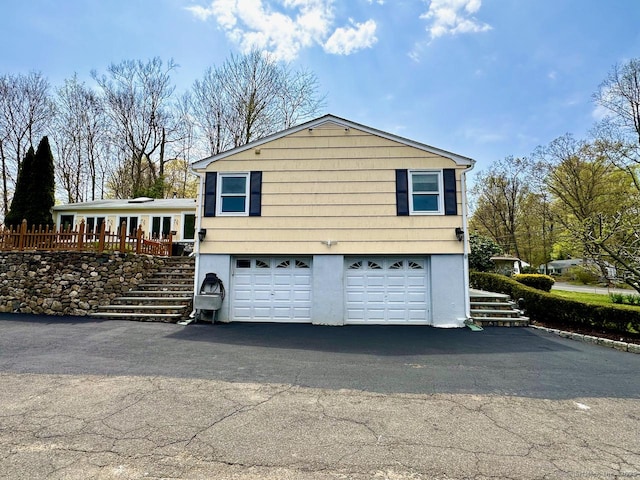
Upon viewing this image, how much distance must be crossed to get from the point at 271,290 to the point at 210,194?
3.24 m

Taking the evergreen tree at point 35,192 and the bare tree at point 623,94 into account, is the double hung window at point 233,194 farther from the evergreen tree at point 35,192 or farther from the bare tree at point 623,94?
the bare tree at point 623,94

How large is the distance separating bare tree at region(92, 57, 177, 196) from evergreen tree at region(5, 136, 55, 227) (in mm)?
6291

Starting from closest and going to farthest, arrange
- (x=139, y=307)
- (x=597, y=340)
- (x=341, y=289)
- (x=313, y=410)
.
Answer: (x=313, y=410), (x=597, y=340), (x=341, y=289), (x=139, y=307)

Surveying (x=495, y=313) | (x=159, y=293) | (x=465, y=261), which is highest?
(x=465, y=261)

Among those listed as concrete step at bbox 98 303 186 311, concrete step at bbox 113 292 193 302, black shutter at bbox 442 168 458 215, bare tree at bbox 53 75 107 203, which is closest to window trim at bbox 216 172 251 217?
concrete step at bbox 113 292 193 302

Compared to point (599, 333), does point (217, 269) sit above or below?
above

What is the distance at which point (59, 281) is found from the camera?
980 centimetres

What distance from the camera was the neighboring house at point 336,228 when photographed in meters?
9.02

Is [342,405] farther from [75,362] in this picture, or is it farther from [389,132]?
[389,132]

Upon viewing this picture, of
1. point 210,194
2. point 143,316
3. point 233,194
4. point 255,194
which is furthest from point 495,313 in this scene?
point 143,316

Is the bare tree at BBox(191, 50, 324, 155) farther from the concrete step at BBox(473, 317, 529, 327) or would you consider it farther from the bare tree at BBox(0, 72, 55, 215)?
the concrete step at BBox(473, 317, 529, 327)

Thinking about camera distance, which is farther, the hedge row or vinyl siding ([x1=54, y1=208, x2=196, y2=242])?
vinyl siding ([x1=54, y1=208, x2=196, y2=242])

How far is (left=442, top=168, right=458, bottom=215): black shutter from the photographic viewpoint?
29.7 feet

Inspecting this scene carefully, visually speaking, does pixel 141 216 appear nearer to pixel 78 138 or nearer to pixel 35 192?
pixel 35 192
